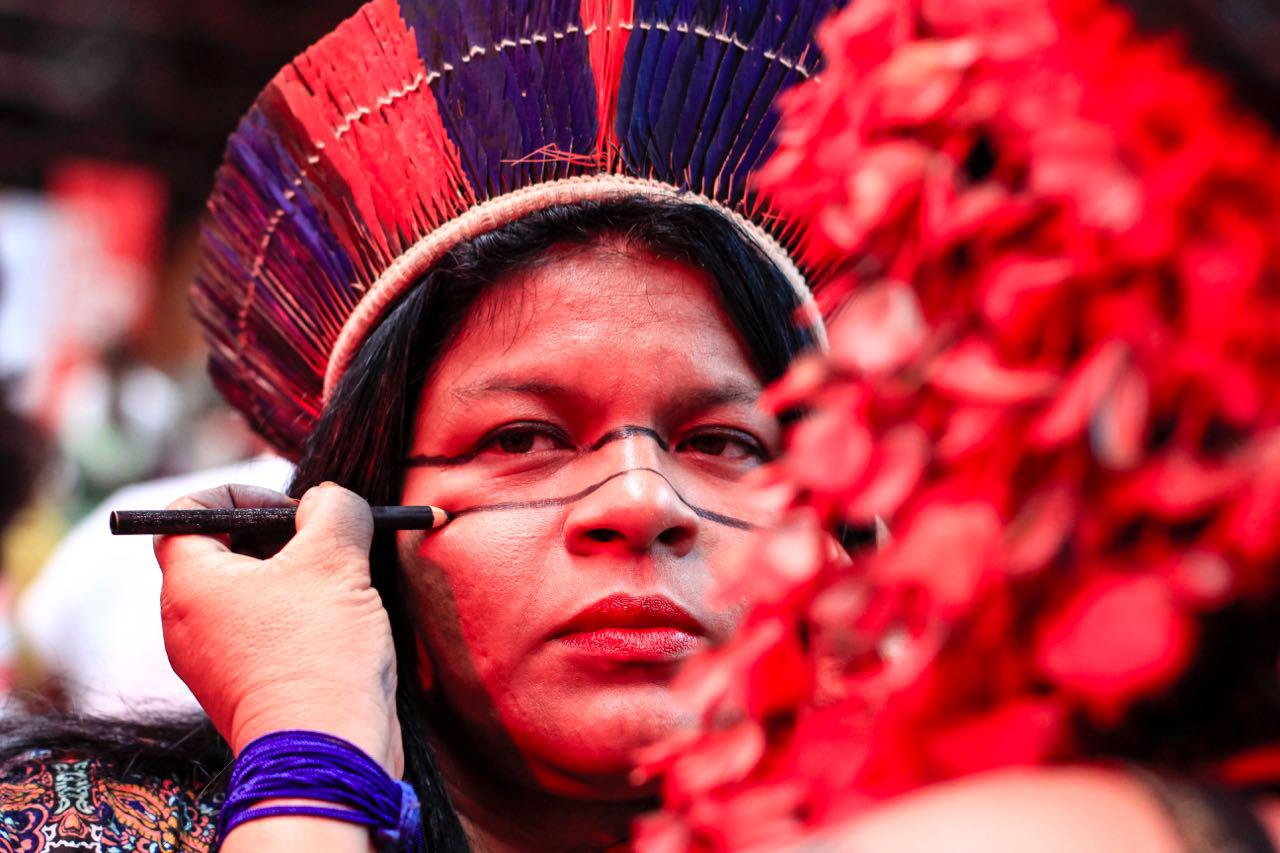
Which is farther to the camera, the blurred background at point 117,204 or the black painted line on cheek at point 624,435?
the blurred background at point 117,204

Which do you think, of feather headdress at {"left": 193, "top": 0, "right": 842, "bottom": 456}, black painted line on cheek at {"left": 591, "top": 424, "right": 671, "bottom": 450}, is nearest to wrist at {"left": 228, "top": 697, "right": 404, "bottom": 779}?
black painted line on cheek at {"left": 591, "top": 424, "right": 671, "bottom": 450}

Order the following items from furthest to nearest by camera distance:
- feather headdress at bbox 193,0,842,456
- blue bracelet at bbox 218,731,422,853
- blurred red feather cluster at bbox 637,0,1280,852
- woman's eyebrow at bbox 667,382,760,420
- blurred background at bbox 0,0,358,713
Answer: blurred background at bbox 0,0,358,713 < feather headdress at bbox 193,0,842,456 < woman's eyebrow at bbox 667,382,760,420 < blue bracelet at bbox 218,731,422,853 < blurred red feather cluster at bbox 637,0,1280,852

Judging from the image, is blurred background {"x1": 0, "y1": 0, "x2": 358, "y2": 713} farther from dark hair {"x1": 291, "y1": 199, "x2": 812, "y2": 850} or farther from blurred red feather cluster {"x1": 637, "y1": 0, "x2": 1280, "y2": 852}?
blurred red feather cluster {"x1": 637, "y1": 0, "x2": 1280, "y2": 852}

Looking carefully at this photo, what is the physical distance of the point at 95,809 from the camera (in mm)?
1470

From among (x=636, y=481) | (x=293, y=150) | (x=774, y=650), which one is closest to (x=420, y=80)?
(x=293, y=150)

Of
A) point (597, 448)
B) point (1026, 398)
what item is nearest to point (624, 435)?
point (597, 448)

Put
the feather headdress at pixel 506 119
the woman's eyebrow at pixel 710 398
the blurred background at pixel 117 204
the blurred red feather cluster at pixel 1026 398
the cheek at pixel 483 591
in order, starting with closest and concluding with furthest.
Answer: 1. the blurred red feather cluster at pixel 1026 398
2. the cheek at pixel 483 591
3. the woman's eyebrow at pixel 710 398
4. the feather headdress at pixel 506 119
5. the blurred background at pixel 117 204

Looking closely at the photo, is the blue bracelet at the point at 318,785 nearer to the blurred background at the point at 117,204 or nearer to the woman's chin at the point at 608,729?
the woman's chin at the point at 608,729

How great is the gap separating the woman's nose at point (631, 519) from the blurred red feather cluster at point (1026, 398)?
2.07 ft

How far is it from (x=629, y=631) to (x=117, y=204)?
854 centimetres

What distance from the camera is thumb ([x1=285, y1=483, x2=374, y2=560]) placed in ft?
4.85

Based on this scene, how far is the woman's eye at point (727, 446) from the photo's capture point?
5.48 ft

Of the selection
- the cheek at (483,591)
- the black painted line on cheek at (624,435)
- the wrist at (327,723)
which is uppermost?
the black painted line on cheek at (624,435)

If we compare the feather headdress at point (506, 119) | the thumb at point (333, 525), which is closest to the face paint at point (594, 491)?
the thumb at point (333, 525)
